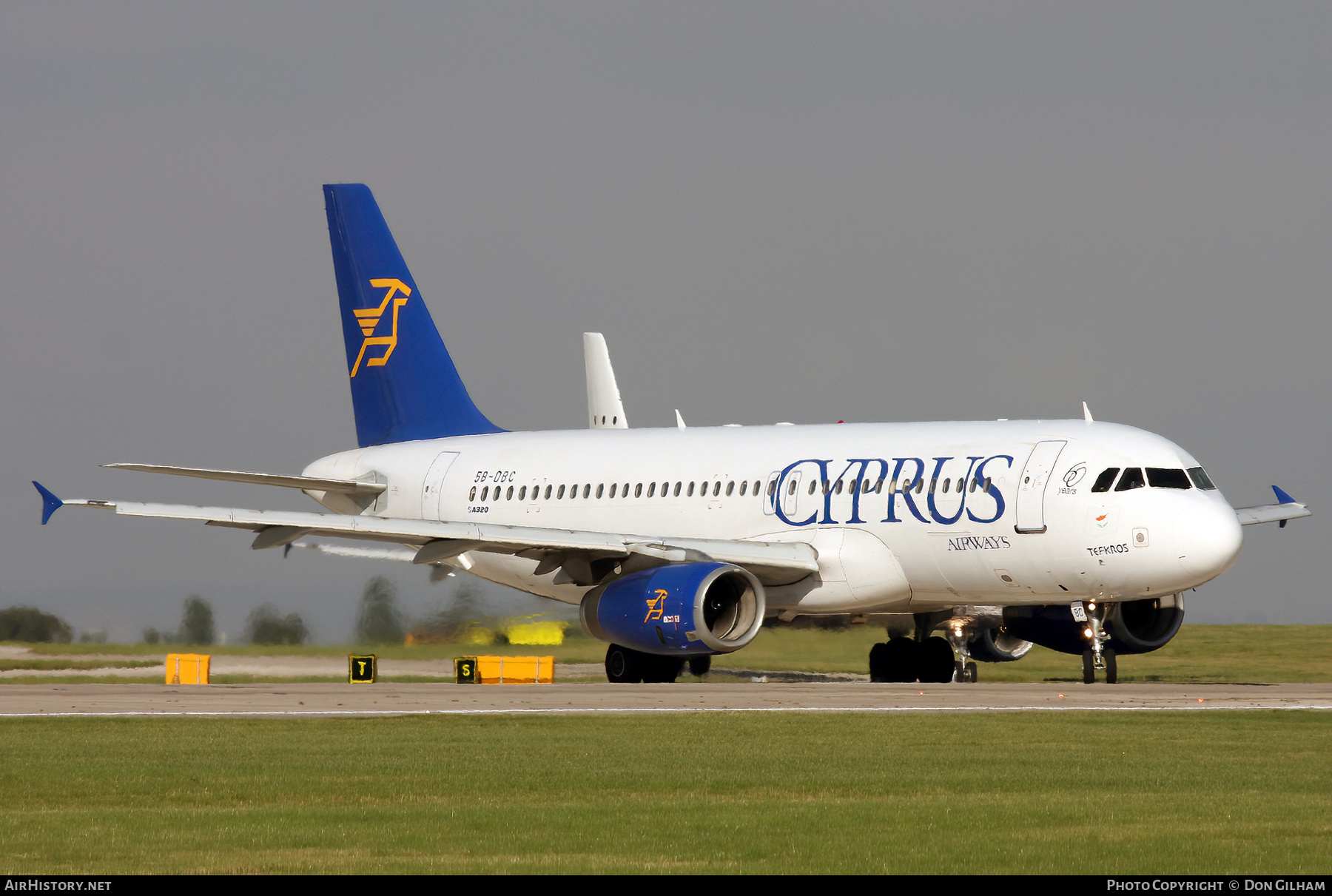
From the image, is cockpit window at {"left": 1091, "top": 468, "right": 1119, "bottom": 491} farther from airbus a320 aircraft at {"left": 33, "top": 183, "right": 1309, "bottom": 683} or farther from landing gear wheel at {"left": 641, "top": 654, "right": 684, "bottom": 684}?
landing gear wheel at {"left": 641, "top": 654, "right": 684, "bottom": 684}

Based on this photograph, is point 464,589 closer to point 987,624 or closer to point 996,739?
point 987,624

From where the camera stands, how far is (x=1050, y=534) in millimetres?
27312

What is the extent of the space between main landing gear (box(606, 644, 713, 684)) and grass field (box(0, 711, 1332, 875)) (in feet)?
38.7

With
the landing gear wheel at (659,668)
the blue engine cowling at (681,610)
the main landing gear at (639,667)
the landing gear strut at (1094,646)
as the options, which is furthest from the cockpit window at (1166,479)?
the landing gear wheel at (659,668)

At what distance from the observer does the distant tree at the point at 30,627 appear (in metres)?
36.2

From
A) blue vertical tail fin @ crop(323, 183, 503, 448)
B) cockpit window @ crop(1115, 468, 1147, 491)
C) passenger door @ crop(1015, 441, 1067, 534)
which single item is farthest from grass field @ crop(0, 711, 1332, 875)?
blue vertical tail fin @ crop(323, 183, 503, 448)

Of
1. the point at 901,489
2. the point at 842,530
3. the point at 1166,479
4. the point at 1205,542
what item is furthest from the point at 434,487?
the point at 1205,542

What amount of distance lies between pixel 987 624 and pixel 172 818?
809 inches

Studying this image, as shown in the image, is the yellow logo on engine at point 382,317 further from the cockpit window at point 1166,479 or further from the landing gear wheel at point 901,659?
the cockpit window at point 1166,479

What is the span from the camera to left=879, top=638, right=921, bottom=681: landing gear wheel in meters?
32.1

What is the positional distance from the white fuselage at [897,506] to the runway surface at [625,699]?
1588mm

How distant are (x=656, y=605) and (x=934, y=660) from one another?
606 centimetres

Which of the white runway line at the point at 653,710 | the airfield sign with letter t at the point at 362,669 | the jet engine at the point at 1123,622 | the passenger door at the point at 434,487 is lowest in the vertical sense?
the white runway line at the point at 653,710

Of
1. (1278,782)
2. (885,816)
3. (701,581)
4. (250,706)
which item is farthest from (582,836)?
(701,581)
